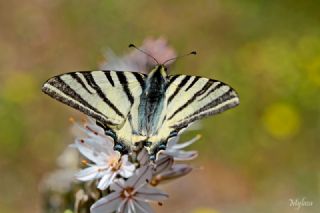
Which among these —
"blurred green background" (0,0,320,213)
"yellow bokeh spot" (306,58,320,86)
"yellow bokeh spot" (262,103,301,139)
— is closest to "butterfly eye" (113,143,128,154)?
"blurred green background" (0,0,320,213)

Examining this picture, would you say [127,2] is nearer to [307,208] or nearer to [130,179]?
[307,208]

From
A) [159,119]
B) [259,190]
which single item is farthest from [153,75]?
[259,190]

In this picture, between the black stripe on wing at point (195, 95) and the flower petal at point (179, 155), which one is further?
the flower petal at point (179, 155)

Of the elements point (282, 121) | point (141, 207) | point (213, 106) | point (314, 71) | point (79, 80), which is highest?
point (314, 71)

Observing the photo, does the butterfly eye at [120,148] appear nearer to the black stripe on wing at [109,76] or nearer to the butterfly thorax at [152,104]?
the butterfly thorax at [152,104]

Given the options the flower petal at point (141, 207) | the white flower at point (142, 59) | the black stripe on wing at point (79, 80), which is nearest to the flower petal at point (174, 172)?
the flower petal at point (141, 207)

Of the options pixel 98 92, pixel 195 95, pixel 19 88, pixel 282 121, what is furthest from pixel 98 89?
pixel 19 88

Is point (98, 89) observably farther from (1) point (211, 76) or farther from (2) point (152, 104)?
(1) point (211, 76)
